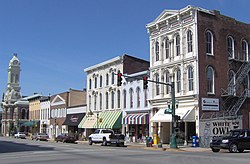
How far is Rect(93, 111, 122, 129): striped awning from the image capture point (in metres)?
46.9

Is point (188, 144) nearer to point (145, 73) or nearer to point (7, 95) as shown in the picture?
point (145, 73)

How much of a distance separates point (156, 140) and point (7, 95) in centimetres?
8150

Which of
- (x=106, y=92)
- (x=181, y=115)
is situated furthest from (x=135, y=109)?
(x=181, y=115)

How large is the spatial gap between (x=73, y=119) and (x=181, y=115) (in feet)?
92.0

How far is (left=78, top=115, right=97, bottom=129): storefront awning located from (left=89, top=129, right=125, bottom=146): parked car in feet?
39.1

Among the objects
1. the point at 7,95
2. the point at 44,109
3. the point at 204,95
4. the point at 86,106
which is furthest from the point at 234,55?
the point at 7,95

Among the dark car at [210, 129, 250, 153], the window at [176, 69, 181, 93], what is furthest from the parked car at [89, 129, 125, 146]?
the dark car at [210, 129, 250, 153]

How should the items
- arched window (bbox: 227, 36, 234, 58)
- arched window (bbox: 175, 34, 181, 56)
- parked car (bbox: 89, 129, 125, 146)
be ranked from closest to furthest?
parked car (bbox: 89, 129, 125, 146)
arched window (bbox: 175, 34, 181, 56)
arched window (bbox: 227, 36, 234, 58)

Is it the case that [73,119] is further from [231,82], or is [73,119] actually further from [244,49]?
[244,49]

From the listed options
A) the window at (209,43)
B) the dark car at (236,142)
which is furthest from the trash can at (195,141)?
the window at (209,43)

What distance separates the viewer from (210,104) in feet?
117

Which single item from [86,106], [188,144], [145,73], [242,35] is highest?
[242,35]

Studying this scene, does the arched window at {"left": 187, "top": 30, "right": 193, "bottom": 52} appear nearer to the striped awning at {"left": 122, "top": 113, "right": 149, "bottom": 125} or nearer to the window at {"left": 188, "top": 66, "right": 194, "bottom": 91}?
the window at {"left": 188, "top": 66, "right": 194, "bottom": 91}

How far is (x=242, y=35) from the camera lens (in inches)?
1580
